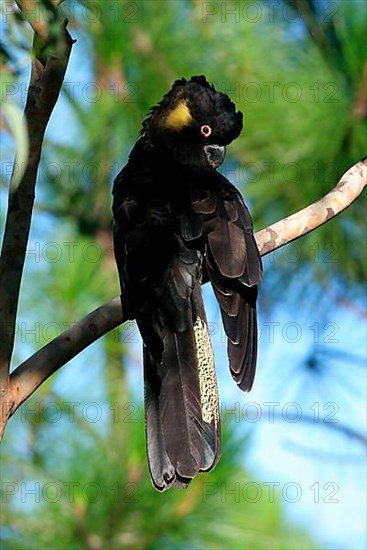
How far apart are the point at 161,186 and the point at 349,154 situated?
182 centimetres

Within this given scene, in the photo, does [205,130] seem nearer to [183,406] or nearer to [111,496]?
[183,406]

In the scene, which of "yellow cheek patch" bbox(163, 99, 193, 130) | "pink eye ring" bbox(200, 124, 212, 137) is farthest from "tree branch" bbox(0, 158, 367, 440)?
"yellow cheek patch" bbox(163, 99, 193, 130)

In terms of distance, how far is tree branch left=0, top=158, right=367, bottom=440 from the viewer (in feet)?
8.70

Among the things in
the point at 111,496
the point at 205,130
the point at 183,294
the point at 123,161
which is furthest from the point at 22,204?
the point at 123,161

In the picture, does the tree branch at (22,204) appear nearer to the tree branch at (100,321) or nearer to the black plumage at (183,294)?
the tree branch at (100,321)

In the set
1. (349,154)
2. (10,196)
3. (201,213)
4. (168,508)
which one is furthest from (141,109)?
(10,196)

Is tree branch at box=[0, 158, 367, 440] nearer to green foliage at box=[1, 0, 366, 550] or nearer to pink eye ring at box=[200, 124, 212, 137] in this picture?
pink eye ring at box=[200, 124, 212, 137]

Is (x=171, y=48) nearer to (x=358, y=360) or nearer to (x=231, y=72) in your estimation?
(x=231, y=72)

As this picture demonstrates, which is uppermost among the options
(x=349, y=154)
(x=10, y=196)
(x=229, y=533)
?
(x=349, y=154)

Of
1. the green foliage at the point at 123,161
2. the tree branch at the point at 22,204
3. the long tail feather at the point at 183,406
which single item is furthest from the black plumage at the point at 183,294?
the green foliage at the point at 123,161

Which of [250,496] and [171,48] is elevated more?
[171,48]

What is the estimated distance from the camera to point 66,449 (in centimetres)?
488

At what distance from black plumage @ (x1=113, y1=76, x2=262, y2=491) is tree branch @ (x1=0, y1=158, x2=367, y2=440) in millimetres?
73

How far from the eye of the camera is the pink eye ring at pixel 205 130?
3854 mm
